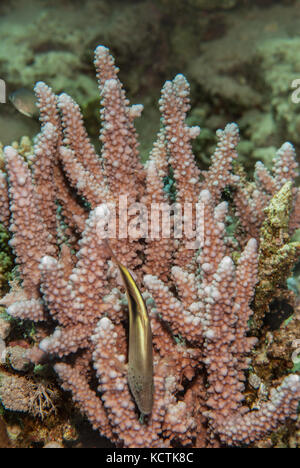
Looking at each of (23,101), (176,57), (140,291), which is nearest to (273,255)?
(140,291)

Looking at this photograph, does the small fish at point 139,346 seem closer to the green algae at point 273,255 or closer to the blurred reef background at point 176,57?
the green algae at point 273,255

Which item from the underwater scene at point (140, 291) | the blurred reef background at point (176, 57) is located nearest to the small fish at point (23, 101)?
the blurred reef background at point (176, 57)

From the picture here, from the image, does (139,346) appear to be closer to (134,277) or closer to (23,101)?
(134,277)

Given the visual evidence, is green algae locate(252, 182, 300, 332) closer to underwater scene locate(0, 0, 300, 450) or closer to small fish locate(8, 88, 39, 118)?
underwater scene locate(0, 0, 300, 450)

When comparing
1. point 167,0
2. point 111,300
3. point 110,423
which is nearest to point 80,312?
point 111,300

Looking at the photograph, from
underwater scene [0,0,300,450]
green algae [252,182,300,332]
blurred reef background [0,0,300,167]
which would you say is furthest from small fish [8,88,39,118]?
green algae [252,182,300,332]

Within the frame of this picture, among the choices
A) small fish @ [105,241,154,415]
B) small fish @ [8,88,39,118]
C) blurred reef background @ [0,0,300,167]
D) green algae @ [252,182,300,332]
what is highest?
blurred reef background @ [0,0,300,167]
